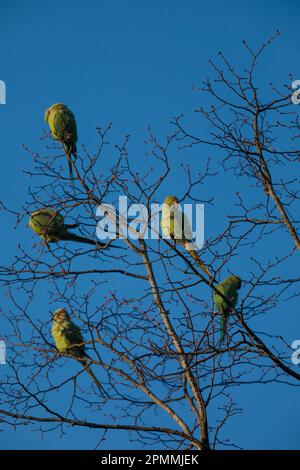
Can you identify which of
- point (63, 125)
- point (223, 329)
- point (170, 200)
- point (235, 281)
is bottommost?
point (223, 329)

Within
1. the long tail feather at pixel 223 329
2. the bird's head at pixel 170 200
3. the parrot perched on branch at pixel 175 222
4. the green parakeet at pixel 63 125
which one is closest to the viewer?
the long tail feather at pixel 223 329

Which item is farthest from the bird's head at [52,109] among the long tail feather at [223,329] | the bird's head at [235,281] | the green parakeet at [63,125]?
the long tail feather at [223,329]

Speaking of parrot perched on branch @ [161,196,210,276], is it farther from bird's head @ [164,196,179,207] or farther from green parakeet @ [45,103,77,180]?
green parakeet @ [45,103,77,180]

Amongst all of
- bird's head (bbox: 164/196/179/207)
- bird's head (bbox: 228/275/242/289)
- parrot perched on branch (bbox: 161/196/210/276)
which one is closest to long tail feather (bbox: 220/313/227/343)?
bird's head (bbox: 228/275/242/289)

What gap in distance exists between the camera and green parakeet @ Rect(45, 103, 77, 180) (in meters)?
7.78

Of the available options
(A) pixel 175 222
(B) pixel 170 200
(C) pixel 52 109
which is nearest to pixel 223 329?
(A) pixel 175 222

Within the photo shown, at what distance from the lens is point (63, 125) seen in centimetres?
789

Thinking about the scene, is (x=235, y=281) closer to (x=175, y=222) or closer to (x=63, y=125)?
(x=175, y=222)

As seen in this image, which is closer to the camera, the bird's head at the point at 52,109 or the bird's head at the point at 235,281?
the bird's head at the point at 235,281

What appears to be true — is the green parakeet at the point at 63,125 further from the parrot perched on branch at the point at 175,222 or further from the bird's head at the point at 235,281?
the bird's head at the point at 235,281

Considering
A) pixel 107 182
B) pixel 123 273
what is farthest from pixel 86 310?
pixel 107 182

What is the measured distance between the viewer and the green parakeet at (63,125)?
778cm

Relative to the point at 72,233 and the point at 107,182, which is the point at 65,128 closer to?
the point at 72,233
